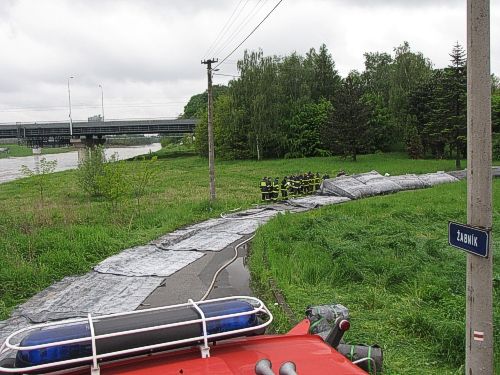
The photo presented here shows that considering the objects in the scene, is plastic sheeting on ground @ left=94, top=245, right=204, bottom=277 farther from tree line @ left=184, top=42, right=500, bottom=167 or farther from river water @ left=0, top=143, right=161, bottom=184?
tree line @ left=184, top=42, right=500, bottom=167

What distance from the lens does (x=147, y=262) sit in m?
11.0

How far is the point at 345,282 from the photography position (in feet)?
27.9

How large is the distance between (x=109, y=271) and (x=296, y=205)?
10431 millimetres

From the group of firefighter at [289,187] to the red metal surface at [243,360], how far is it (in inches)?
667

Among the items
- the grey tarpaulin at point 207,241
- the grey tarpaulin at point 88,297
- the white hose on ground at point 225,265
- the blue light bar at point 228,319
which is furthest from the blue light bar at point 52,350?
the grey tarpaulin at point 207,241

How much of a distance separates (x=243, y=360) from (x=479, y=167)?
7.33 feet

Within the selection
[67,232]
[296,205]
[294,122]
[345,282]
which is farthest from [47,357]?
[294,122]

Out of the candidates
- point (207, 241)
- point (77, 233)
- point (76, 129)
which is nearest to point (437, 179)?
point (207, 241)

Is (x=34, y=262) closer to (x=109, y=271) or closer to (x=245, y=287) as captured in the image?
(x=109, y=271)

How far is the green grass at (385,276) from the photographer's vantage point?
5762mm

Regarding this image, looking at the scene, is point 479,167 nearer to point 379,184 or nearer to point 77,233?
point 77,233

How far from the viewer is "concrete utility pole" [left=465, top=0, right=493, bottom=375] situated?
12.0ft

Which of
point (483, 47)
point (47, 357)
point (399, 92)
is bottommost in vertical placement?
point (47, 357)

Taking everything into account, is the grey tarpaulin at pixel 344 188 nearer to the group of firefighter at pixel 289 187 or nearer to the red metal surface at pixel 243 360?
the group of firefighter at pixel 289 187
